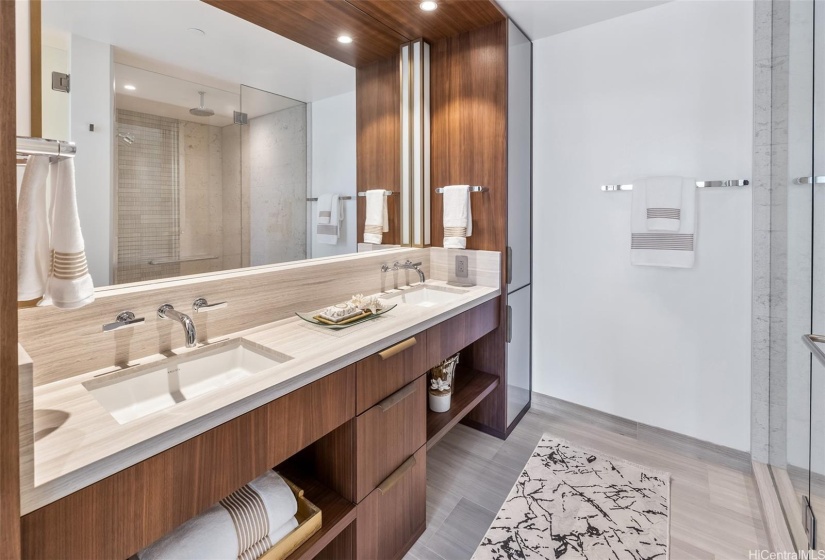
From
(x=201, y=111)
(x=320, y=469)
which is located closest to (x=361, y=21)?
(x=201, y=111)

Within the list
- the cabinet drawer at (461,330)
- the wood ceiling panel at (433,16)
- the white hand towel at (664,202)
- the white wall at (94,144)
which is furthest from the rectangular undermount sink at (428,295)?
the wood ceiling panel at (433,16)

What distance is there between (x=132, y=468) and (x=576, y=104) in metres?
2.58

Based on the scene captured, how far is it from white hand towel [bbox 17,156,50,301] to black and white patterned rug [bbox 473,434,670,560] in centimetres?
157

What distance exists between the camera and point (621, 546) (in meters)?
1.53

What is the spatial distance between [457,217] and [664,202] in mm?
1050

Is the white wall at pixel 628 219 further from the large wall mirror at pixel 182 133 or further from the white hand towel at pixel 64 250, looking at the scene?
the white hand towel at pixel 64 250

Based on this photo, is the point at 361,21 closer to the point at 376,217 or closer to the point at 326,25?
the point at 326,25

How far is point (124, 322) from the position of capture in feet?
3.64

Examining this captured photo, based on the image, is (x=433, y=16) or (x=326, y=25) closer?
(x=326, y=25)

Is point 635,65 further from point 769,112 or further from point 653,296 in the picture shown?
point 653,296

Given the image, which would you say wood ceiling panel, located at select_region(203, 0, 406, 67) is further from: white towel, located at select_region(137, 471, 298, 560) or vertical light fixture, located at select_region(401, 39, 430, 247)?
white towel, located at select_region(137, 471, 298, 560)

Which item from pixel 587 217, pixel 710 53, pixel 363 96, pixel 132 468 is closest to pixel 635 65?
pixel 710 53

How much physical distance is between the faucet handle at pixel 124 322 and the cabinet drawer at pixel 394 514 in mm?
857

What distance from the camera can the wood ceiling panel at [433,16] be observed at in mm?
1936
